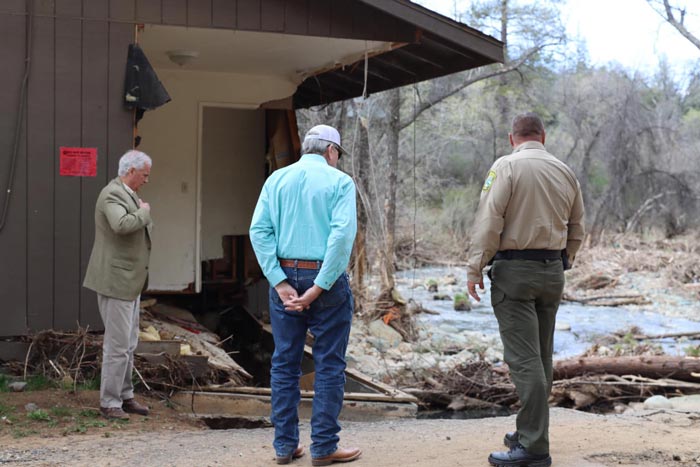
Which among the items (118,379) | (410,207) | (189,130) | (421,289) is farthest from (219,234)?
(410,207)

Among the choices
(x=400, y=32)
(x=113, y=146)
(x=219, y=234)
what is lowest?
(x=219, y=234)

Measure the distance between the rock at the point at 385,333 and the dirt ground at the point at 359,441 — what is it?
5.77 meters

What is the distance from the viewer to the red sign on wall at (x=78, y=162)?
6621 millimetres

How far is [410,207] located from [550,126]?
28.3 feet

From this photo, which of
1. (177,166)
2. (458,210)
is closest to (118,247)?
(177,166)

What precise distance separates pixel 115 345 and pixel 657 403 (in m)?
4.82

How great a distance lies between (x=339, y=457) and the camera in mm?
4723

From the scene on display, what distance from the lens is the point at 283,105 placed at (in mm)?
9688

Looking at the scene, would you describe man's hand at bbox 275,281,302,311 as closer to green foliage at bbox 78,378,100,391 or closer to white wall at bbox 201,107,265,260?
green foliage at bbox 78,378,100,391

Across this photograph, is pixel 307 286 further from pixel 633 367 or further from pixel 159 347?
pixel 633 367

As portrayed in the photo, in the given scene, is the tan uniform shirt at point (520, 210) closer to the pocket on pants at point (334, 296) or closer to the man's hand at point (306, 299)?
the pocket on pants at point (334, 296)

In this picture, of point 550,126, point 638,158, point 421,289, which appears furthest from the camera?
point 550,126

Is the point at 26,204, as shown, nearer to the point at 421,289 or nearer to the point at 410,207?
the point at 421,289

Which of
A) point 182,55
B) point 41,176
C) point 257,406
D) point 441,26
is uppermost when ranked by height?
point 441,26
